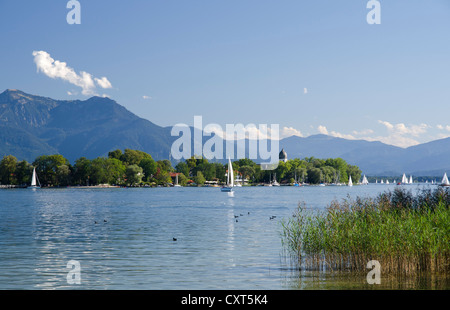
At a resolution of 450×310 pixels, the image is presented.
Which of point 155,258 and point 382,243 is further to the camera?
point 155,258

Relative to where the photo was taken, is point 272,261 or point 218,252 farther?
point 218,252

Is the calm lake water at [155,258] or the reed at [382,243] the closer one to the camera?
the reed at [382,243]

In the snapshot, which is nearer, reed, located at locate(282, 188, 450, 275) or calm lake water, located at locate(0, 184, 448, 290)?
reed, located at locate(282, 188, 450, 275)

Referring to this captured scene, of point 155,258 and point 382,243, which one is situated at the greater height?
point 382,243

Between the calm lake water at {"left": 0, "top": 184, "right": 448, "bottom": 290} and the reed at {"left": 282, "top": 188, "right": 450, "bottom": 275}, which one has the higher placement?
the reed at {"left": 282, "top": 188, "right": 450, "bottom": 275}

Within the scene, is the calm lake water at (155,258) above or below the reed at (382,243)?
below
